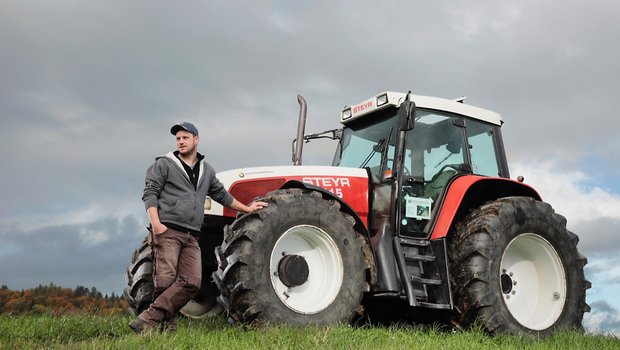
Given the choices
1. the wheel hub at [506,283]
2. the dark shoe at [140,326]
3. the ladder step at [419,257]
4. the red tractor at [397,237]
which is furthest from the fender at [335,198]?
the wheel hub at [506,283]

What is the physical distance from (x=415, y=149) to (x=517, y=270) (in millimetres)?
1986

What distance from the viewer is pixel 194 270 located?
19.7 ft

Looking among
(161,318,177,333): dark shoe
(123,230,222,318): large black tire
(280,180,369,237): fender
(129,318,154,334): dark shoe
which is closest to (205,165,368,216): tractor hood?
(280,180,369,237): fender

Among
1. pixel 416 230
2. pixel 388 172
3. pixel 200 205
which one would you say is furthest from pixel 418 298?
pixel 200 205

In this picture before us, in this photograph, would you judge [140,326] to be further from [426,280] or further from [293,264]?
[426,280]

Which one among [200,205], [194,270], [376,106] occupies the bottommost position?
[194,270]

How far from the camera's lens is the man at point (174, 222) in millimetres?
5805

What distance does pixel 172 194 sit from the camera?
593 centimetres

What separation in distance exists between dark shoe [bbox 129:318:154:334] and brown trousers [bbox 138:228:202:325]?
3cm

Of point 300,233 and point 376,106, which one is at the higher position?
point 376,106

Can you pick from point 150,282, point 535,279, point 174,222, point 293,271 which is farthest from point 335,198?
point 535,279

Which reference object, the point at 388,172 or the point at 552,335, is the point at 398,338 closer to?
the point at 388,172

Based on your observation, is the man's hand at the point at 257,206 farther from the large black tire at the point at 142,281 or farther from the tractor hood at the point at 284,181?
the large black tire at the point at 142,281

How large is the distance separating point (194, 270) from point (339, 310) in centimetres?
139
